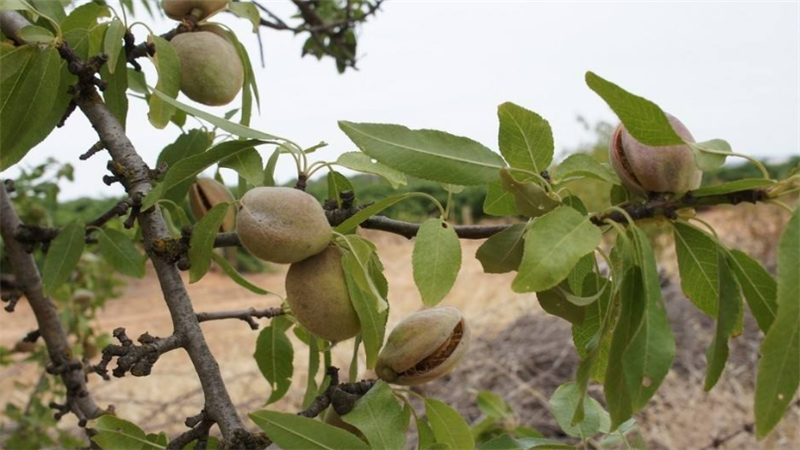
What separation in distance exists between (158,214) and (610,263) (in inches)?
21.7

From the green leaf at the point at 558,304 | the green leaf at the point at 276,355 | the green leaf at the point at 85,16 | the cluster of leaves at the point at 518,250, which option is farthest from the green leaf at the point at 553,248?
the green leaf at the point at 85,16

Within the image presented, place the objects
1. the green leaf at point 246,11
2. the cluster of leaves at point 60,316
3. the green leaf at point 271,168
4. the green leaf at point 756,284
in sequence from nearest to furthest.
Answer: the green leaf at point 756,284 < the green leaf at point 271,168 < the green leaf at point 246,11 < the cluster of leaves at point 60,316

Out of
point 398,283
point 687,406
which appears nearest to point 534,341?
point 687,406

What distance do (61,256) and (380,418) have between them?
66cm

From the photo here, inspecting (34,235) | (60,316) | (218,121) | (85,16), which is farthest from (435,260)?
(60,316)

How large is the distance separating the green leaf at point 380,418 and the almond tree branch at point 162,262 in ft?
0.41

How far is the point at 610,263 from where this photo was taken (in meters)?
0.76

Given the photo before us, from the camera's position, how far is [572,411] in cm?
97

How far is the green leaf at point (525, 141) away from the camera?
2.49ft

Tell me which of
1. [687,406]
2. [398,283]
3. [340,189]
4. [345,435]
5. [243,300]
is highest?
[243,300]

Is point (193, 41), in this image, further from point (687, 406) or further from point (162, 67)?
point (687, 406)

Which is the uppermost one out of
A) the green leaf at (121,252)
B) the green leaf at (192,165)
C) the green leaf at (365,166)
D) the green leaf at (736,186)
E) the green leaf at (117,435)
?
the green leaf at (121,252)

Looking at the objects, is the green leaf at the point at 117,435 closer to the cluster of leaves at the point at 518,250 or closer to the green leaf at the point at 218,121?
the cluster of leaves at the point at 518,250

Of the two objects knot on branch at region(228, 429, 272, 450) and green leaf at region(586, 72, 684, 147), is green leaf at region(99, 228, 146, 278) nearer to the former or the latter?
knot on branch at region(228, 429, 272, 450)
